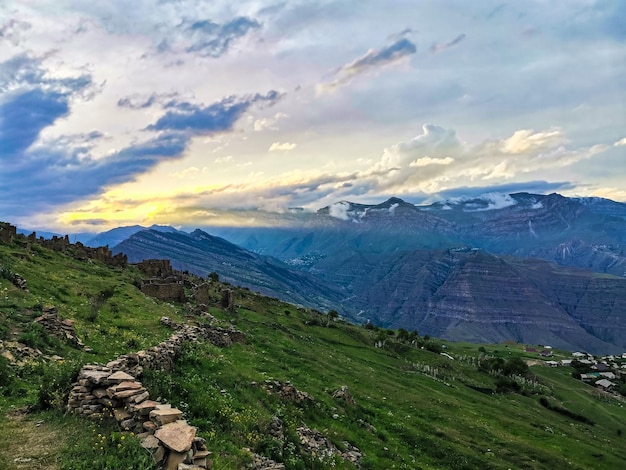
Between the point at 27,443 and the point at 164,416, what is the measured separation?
4516 mm

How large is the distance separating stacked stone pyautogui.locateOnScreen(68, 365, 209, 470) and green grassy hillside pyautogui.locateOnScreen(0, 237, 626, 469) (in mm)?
521

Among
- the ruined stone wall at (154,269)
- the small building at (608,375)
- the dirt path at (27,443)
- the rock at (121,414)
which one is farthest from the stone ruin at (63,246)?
the small building at (608,375)

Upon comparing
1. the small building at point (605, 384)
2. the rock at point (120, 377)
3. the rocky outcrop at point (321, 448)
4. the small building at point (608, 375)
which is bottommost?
the small building at point (608, 375)

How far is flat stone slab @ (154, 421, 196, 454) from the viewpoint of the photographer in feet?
42.5

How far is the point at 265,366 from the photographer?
128 ft

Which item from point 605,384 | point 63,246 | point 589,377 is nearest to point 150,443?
point 63,246

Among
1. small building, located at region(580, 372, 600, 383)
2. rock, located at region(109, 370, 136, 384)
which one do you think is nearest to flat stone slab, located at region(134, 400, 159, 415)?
rock, located at region(109, 370, 136, 384)

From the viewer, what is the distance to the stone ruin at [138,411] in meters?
13.0

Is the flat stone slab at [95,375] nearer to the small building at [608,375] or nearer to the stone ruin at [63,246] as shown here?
the stone ruin at [63,246]

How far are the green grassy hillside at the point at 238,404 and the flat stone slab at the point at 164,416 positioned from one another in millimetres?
1127

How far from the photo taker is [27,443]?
14.0 m

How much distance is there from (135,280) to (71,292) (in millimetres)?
27670

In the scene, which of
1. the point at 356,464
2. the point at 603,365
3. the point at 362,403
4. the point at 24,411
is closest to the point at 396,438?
the point at 362,403

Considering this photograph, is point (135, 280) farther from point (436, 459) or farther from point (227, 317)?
point (436, 459)
